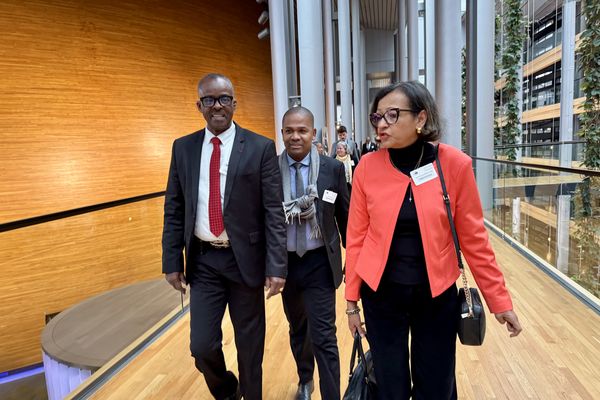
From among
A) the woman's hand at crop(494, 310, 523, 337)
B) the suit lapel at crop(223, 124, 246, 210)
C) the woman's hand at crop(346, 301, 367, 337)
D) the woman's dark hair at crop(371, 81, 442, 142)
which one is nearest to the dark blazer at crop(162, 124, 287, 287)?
the suit lapel at crop(223, 124, 246, 210)

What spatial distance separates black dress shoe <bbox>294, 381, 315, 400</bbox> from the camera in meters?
2.48

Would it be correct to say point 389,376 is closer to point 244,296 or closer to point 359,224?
point 359,224

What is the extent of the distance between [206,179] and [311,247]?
65 cm

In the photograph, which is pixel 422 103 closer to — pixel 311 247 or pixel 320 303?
pixel 311 247

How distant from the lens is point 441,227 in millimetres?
1441

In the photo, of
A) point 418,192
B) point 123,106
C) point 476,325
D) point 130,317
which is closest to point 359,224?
point 418,192

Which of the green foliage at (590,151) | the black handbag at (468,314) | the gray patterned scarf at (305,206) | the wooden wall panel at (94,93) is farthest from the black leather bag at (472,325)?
the wooden wall panel at (94,93)

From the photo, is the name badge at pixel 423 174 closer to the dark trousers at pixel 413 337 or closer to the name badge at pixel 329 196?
the dark trousers at pixel 413 337

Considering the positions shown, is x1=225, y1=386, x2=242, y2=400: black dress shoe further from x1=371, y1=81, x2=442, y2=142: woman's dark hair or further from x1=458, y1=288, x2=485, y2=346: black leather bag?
x1=371, y1=81, x2=442, y2=142: woman's dark hair

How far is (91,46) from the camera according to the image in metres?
10.5

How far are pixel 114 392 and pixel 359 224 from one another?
2154 mm

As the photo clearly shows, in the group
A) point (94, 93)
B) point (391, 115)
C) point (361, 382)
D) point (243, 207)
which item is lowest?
point (361, 382)

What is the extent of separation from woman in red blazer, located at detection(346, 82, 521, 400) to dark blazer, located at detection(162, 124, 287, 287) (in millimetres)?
599

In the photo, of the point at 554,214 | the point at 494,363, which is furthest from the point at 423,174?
the point at 554,214
